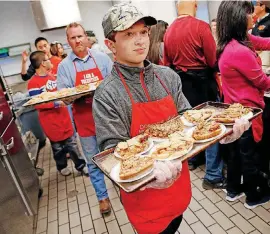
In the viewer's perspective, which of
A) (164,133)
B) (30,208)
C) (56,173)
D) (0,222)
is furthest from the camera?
(56,173)

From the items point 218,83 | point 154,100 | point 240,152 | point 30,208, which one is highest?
point 154,100

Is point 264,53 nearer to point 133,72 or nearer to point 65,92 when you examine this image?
point 133,72

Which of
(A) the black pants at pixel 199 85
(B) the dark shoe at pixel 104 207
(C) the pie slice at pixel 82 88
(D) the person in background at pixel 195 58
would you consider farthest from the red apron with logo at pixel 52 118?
(A) the black pants at pixel 199 85

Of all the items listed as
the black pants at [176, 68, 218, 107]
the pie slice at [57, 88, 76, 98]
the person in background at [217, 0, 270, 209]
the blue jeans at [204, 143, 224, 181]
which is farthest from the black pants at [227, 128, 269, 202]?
the pie slice at [57, 88, 76, 98]

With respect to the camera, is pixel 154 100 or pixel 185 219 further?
pixel 185 219

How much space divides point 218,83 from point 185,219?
1.50 meters

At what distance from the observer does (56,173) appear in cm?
392

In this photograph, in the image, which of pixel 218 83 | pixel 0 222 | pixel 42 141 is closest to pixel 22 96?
pixel 42 141

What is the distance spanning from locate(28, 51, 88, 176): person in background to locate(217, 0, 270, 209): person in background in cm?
224

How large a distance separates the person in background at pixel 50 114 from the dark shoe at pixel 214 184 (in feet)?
5.77

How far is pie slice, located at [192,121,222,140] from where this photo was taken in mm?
1290

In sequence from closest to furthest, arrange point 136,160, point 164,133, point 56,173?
point 136,160 < point 164,133 < point 56,173

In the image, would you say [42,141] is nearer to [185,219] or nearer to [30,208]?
[30,208]

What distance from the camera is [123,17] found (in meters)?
1.11
